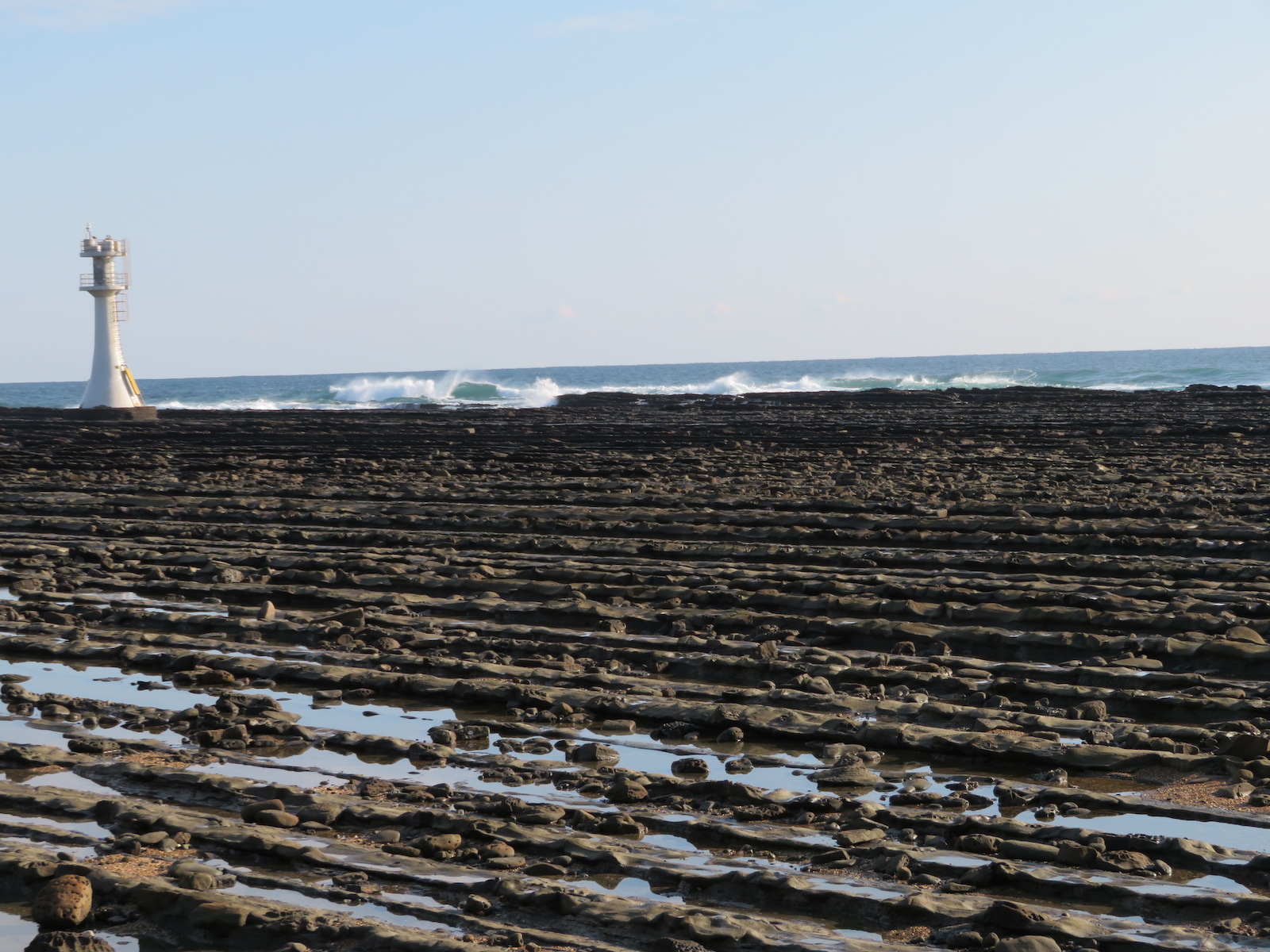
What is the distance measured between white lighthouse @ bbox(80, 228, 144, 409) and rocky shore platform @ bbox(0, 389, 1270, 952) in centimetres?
2710

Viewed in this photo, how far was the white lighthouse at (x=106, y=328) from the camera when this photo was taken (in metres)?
42.1

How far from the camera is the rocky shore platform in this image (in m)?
4.88

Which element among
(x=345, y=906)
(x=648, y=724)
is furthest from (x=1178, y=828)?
(x=345, y=906)

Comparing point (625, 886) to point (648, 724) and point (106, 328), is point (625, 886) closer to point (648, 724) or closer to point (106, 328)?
point (648, 724)

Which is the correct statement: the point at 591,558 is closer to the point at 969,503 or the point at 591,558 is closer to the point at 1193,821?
the point at 969,503

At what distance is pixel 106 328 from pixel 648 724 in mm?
38807

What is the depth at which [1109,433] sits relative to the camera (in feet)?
93.6

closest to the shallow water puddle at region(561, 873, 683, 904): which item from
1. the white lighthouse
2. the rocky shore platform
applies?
the rocky shore platform

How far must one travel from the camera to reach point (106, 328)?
139 ft

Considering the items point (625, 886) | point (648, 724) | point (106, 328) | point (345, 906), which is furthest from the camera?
point (106, 328)

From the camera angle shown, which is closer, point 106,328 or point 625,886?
point 625,886

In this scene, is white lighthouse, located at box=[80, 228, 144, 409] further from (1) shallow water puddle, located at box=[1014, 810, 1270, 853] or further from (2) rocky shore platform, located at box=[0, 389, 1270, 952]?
(1) shallow water puddle, located at box=[1014, 810, 1270, 853]

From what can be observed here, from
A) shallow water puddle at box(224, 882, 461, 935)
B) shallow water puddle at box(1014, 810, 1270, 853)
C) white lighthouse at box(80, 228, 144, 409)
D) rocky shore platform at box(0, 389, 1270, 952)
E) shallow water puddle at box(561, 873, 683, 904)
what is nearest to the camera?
shallow water puddle at box(224, 882, 461, 935)

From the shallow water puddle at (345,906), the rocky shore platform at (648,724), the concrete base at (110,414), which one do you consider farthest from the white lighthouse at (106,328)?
the shallow water puddle at (345,906)
